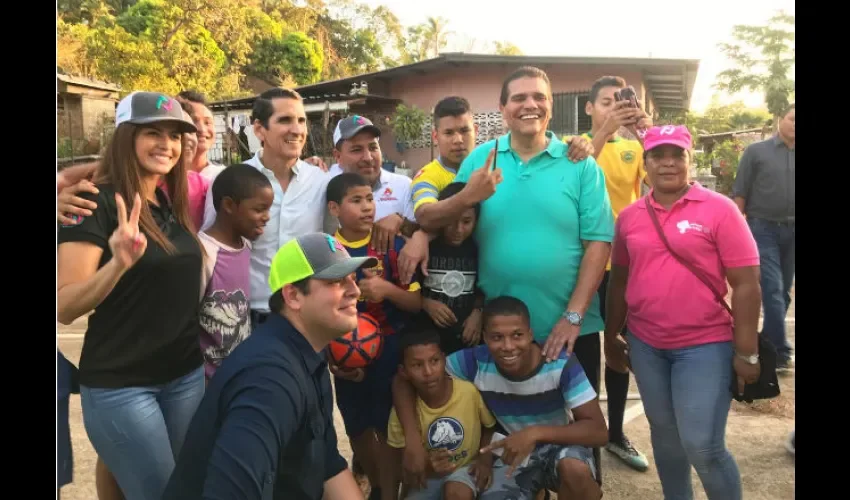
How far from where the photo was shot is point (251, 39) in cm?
2081

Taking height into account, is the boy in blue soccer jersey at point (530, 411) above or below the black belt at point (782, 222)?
below

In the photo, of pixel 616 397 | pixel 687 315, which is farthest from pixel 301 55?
pixel 687 315

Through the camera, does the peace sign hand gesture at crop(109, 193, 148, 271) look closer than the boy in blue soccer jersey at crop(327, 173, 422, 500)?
Yes

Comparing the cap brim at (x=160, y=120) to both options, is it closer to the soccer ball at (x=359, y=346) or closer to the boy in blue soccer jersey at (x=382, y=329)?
the boy in blue soccer jersey at (x=382, y=329)

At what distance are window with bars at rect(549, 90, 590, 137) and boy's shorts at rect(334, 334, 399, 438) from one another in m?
12.7

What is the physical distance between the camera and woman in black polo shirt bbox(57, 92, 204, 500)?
231 centimetres

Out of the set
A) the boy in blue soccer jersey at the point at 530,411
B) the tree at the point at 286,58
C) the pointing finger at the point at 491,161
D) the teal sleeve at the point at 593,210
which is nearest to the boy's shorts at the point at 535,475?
the boy in blue soccer jersey at the point at 530,411

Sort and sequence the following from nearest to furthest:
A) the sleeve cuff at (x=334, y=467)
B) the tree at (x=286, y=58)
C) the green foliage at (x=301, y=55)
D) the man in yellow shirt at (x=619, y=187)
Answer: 1. the sleeve cuff at (x=334, y=467)
2. the man in yellow shirt at (x=619, y=187)
3. the tree at (x=286, y=58)
4. the green foliage at (x=301, y=55)

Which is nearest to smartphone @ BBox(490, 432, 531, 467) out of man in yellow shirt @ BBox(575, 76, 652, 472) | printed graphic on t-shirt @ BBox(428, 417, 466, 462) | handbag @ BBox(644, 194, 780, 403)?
printed graphic on t-shirt @ BBox(428, 417, 466, 462)

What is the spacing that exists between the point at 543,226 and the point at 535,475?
124cm

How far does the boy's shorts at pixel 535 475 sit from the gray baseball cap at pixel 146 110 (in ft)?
7.54

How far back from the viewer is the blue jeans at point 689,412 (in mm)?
2779

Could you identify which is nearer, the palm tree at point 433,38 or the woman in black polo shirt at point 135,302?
the woman in black polo shirt at point 135,302

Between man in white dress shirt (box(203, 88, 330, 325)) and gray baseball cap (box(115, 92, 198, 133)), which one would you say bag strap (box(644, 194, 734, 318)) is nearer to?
man in white dress shirt (box(203, 88, 330, 325))
